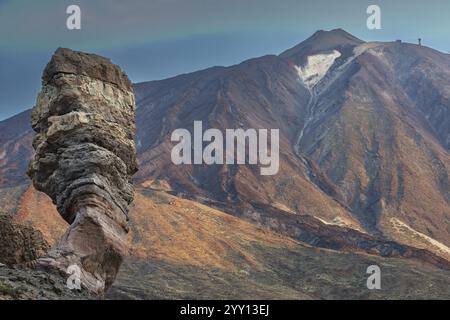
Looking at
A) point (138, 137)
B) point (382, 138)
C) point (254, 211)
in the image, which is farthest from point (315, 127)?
point (254, 211)

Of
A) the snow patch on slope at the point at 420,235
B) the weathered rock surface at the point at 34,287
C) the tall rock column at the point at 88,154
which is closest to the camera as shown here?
the weathered rock surface at the point at 34,287

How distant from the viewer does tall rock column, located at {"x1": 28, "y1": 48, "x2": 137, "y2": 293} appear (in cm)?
1897

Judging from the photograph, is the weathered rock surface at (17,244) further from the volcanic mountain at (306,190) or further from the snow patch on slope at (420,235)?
the snow patch on slope at (420,235)

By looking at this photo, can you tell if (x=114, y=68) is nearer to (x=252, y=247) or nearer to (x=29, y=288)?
(x=29, y=288)

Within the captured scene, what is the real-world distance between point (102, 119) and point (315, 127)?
176878 millimetres

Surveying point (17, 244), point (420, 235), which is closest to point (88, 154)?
point (17, 244)

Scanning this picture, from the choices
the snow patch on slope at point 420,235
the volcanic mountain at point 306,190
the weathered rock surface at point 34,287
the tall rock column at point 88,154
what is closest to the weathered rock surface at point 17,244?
the tall rock column at point 88,154

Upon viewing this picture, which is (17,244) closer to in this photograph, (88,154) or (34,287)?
(88,154)

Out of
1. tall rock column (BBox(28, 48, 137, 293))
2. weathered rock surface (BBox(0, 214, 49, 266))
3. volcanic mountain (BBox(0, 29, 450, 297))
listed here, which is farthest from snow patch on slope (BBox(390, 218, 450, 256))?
weathered rock surface (BBox(0, 214, 49, 266))

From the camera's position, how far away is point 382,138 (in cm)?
17550

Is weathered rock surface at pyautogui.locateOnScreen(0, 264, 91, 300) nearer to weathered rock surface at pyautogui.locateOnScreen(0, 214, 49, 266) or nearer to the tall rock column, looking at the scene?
the tall rock column

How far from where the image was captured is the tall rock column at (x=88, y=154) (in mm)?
18969

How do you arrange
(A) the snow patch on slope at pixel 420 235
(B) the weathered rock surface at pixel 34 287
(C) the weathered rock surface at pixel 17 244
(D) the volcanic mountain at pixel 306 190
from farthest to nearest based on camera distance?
(A) the snow patch on slope at pixel 420 235 → (D) the volcanic mountain at pixel 306 190 → (C) the weathered rock surface at pixel 17 244 → (B) the weathered rock surface at pixel 34 287

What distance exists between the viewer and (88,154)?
20.4 m
